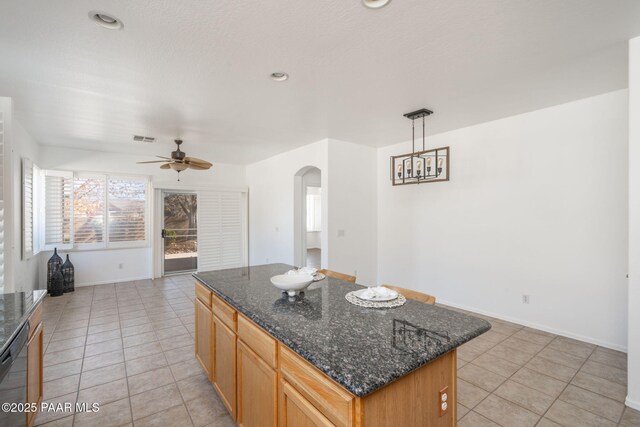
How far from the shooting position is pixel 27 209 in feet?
13.2

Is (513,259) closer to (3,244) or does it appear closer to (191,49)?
(191,49)

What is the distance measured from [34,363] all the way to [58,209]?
14.8 feet

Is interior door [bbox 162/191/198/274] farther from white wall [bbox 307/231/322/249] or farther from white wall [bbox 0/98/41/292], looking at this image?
white wall [bbox 307/231/322/249]

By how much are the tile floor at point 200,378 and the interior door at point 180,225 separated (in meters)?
2.88

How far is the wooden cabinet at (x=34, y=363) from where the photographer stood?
1.68 m

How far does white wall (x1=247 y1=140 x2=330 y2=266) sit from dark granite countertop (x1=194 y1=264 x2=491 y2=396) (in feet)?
9.23

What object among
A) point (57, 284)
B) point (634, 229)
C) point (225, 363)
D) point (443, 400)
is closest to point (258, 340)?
point (225, 363)

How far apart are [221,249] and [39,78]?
4802 mm

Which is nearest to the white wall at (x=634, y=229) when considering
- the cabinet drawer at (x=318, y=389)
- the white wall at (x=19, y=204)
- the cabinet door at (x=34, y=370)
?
the cabinet drawer at (x=318, y=389)

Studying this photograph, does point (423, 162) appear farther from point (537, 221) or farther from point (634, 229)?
point (634, 229)

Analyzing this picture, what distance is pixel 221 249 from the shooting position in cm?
692

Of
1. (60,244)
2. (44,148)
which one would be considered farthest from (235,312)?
(44,148)

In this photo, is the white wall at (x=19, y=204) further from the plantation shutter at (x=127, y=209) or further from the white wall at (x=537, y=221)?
the white wall at (x=537, y=221)

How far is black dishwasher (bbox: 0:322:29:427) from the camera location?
126cm
